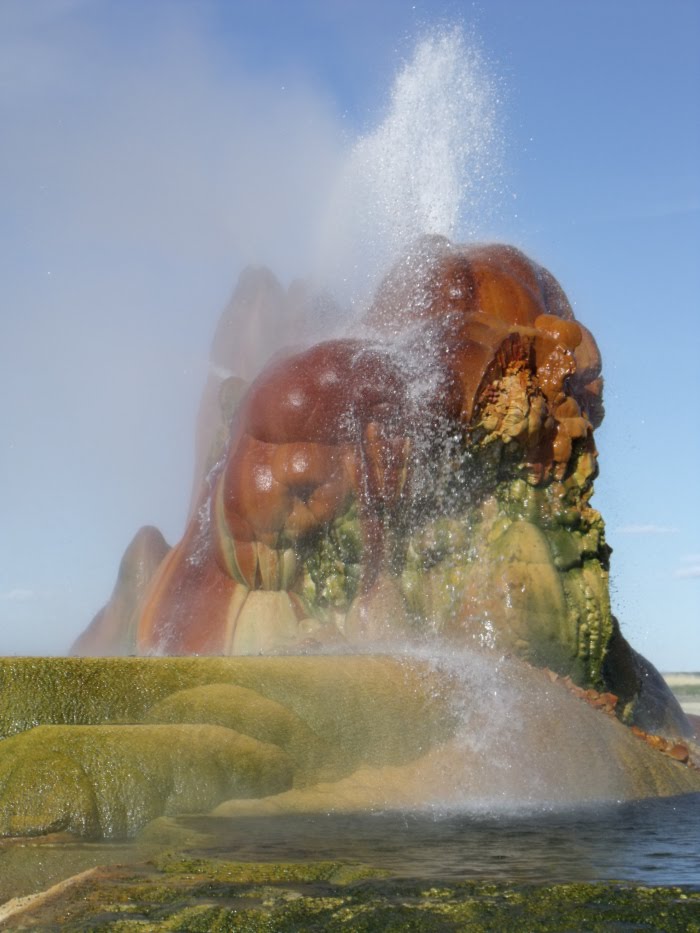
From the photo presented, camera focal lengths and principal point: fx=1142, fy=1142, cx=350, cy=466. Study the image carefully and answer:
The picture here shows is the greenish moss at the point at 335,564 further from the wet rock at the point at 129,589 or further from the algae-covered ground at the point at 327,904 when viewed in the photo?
the algae-covered ground at the point at 327,904

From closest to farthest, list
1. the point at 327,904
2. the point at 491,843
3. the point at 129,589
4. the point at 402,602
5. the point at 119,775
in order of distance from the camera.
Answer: the point at 327,904
the point at 491,843
the point at 119,775
the point at 402,602
the point at 129,589

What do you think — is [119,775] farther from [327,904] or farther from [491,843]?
[327,904]

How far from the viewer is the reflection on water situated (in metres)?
4.52

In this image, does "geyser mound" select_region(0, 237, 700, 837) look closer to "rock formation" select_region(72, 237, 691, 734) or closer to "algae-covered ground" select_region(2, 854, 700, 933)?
"rock formation" select_region(72, 237, 691, 734)

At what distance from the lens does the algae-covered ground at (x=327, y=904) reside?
364 cm

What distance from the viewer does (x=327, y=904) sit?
3.86 m

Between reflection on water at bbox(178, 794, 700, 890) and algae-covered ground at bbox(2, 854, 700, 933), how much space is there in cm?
26

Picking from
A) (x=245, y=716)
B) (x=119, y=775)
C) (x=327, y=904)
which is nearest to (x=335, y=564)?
(x=245, y=716)

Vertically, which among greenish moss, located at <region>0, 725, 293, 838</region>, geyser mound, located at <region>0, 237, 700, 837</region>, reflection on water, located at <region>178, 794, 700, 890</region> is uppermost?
geyser mound, located at <region>0, 237, 700, 837</region>

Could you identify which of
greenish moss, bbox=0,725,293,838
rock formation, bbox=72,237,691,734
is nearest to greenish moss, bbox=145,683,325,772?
greenish moss, bbox=0,725,293,838

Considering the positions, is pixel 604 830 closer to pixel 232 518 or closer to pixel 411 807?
pixel 411 807

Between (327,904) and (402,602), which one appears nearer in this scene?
(327,904)

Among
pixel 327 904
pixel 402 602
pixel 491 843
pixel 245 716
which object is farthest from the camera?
pixel 402 602

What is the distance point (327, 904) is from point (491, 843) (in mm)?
1610
